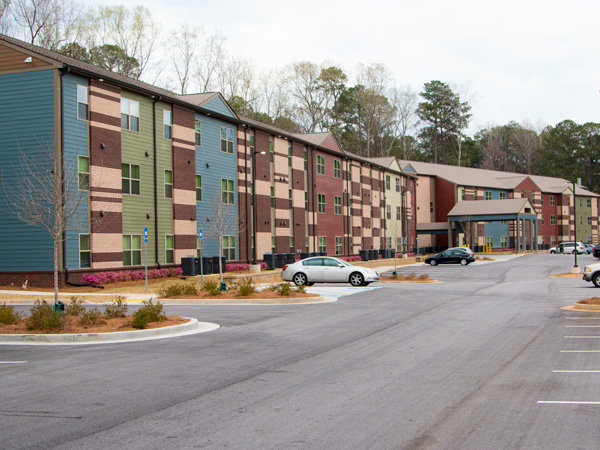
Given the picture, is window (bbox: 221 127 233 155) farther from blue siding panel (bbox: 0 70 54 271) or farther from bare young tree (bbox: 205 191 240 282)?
blue siding panel (bbox: 0 70 54 271)

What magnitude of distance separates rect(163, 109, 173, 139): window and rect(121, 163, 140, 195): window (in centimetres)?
355

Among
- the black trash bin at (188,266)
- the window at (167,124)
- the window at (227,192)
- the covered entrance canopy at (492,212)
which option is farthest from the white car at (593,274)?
the covered entrance canopy at (492,212)

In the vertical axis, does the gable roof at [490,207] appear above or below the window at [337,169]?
below

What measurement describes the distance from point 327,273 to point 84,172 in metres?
13.1

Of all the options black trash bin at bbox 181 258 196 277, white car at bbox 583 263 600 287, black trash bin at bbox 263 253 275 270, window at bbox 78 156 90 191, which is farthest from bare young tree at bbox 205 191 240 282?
white car at bbox 583 263 600 287

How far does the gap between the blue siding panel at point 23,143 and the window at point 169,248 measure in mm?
7711

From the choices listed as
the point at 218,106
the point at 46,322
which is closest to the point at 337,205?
the point at 218,106

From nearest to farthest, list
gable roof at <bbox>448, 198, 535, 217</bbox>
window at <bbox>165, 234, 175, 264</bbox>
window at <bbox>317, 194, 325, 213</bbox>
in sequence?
window at <bbox>165, 234, 175, 264</bbox> < window at <bbox>317, 194, 325, 213</bbox> < gable roof at <bbox>448, 198, 535, 217</bbox>

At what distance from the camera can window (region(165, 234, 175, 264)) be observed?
3411 cm

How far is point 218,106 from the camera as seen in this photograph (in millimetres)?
40062

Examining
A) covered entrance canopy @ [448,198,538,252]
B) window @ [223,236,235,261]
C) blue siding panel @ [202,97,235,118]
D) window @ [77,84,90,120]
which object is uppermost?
blue siding panel @ [202,97,235,118]

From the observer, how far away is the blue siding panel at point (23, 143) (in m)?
27.7

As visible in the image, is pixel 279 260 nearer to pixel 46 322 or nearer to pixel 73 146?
pixel 73 146

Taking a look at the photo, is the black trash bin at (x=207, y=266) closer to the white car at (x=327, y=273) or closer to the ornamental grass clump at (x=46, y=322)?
the white car at (x=327, y=273)
